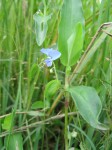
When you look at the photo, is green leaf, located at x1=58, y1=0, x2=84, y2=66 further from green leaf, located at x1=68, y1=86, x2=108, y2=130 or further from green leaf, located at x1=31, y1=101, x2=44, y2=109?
green leaf, located at x1=31, y1=101, x2=44, y2=109

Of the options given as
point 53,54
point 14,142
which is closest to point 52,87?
point 53,54

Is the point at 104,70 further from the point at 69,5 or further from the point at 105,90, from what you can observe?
the point at 69,5

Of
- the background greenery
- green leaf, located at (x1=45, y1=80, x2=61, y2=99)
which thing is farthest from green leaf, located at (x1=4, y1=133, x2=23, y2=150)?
green leaf, located at (x1=45, y1=80, x2=61, y2=99)

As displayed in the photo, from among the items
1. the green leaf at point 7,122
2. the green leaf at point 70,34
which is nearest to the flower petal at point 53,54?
the green leaf at point 70,34

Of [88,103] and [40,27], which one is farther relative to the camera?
[40,27]

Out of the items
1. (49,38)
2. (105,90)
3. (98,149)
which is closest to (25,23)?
(49,38)

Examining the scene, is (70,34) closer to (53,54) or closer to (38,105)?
(53,54)
